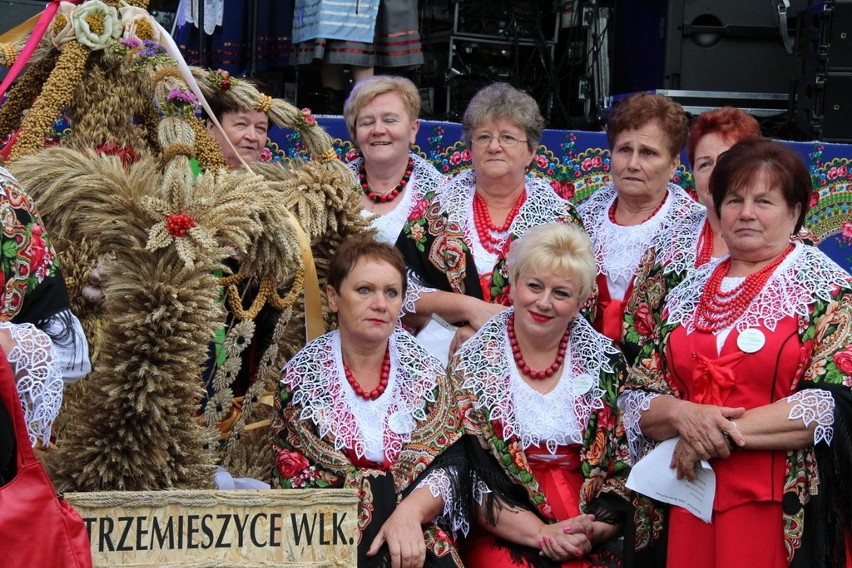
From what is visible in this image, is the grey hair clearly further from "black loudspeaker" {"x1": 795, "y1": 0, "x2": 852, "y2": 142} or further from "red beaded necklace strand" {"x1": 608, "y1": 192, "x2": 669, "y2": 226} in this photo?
"black loudspeaker" {"x1": 795, "y1": 0, "x2": 852, "y2": 142}

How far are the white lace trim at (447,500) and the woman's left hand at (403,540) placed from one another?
0.10 meters

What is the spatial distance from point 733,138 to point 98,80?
212 cm

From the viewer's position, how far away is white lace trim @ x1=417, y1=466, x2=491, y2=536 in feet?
10.9

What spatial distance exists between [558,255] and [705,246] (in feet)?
1.61

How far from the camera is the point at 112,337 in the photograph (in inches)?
110

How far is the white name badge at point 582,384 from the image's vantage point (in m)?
3.51

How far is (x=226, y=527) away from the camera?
2.60m

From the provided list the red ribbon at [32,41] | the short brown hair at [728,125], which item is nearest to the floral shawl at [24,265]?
the red ribbon at [32,41]

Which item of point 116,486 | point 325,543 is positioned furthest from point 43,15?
point 325,543

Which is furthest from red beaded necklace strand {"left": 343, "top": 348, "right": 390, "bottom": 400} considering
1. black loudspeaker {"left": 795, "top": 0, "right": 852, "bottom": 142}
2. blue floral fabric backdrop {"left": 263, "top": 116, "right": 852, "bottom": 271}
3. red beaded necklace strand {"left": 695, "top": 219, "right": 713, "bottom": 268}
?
black loudspeaker {"left": 795, "top": 0, "right": 852, "bottom": 142}

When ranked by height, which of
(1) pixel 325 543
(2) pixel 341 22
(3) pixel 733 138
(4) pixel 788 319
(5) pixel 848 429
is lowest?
(1) pixel 325 543

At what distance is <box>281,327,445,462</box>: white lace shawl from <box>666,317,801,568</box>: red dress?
79 centimetres

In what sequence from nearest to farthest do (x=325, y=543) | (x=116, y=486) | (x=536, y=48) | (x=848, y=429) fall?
1. (x=325, y=543)
2. (x=116, y=486)
3. (x=848, y=429)
4. (x=536, y=48)

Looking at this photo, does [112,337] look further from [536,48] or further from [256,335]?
[536,48]
